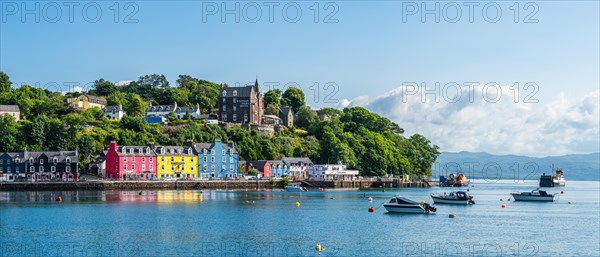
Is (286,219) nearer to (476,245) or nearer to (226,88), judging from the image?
(476,245)

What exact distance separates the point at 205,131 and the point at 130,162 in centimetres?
2365

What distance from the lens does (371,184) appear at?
133 m

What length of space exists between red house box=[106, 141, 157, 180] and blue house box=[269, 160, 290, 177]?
20507 millimetres

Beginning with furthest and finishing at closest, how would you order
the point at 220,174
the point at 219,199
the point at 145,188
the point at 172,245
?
1. the point at 220,174
2. the point at 145,188
3. the point at 219,199
4. the point at 172,245

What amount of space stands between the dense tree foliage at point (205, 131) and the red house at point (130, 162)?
5.61 m

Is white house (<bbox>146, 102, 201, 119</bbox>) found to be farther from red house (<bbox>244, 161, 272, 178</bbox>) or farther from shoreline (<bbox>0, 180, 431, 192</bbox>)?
shoreline (<bbox>0, 180, 431, 192</bbox>)

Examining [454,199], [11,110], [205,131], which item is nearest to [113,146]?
[205,131]

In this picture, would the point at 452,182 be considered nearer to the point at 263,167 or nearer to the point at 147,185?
the point at 263,167

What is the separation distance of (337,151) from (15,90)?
67.3 metres

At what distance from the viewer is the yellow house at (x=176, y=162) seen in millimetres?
115375

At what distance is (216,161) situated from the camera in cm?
11969

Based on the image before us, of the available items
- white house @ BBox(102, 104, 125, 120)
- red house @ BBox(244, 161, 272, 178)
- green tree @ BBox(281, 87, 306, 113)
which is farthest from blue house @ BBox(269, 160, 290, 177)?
green tree @ BBox(281, 87, 306, 113)

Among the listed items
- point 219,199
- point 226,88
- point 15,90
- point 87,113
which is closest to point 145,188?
point 219,199

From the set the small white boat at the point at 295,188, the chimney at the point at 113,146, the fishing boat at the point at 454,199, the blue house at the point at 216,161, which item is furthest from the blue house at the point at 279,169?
the fishing boat at the point at 454,199
